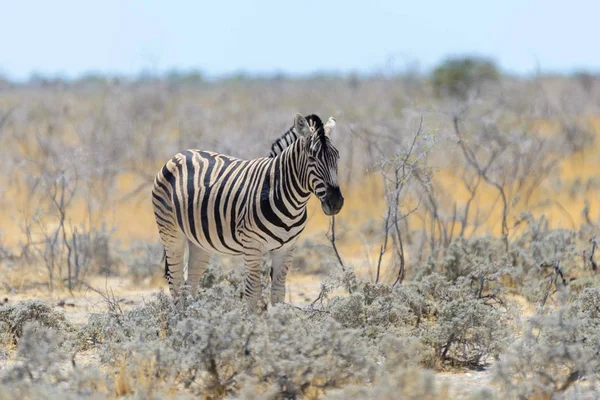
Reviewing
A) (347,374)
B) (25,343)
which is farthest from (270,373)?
(25,343)

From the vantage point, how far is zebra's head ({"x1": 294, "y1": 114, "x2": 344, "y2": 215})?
21.1 ft

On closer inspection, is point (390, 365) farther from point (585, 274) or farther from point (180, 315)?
point (585, 274)

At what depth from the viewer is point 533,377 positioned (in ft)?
18.2

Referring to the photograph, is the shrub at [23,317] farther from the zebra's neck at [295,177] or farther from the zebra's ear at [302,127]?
the zebra's ear at [302,127]

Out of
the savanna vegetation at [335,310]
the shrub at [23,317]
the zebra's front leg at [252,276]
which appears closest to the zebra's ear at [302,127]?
the zebra's front leg at [252,276]

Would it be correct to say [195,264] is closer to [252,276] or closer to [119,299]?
[252,276]

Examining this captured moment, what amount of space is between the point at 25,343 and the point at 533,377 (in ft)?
10.4

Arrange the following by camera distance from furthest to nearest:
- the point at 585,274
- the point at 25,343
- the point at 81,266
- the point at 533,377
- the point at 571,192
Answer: the point at 571,192 < the point at 81,266 < the point at 585,274 < the point at 533,377 < the point at 25,343

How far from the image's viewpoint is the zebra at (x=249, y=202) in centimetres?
668

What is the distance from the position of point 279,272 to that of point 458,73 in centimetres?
3406

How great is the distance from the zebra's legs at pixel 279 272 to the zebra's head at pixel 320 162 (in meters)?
0.72

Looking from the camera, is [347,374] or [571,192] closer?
[347,374]

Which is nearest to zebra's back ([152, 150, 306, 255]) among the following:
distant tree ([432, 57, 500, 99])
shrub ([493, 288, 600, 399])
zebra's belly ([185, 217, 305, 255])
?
zebra's belly ([185, 217, 305, 255])

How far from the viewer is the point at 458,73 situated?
39.8 metres
